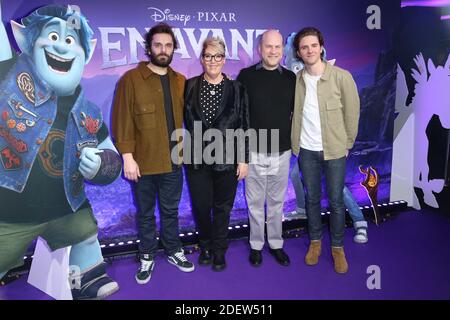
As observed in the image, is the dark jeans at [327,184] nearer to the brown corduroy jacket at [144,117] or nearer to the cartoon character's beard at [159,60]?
the brown corduroy jacket at [144,117]

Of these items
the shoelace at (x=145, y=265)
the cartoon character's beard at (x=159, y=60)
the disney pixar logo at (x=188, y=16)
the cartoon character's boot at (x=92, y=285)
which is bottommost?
the cartoon character's boot at (x=92, y=285)

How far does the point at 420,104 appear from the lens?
372 cm

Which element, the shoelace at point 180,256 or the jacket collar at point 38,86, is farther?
the shoelace at point 180,256

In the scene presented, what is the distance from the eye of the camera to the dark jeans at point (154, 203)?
2613mm

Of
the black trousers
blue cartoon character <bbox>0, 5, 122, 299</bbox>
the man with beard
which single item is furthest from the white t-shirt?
blue cartoon character <bbox>0, 5, 122, 299</bbox>

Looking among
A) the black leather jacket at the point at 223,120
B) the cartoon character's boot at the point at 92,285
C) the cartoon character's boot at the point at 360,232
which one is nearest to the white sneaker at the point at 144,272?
the cartoon character's boot at the point at 92,285

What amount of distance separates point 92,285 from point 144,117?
1.28 metres

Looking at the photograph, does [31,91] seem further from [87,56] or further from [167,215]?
[167,215]

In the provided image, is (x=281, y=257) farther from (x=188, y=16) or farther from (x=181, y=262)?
(x=188, y=16)

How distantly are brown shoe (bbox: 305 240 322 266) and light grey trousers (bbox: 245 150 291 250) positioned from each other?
24cm

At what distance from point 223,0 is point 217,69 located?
75 centimetres

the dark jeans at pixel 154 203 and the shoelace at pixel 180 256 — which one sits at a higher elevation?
the dark jeans at pixel 154 203
